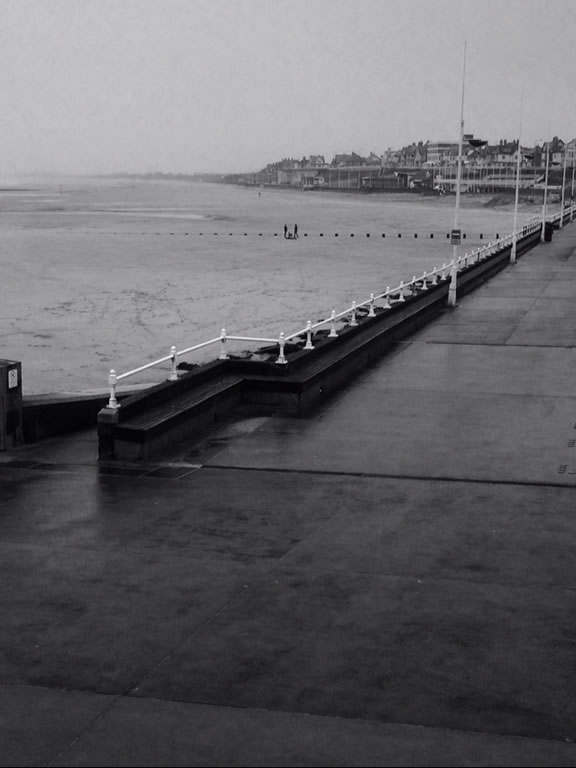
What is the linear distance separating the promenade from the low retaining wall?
1.51 feet

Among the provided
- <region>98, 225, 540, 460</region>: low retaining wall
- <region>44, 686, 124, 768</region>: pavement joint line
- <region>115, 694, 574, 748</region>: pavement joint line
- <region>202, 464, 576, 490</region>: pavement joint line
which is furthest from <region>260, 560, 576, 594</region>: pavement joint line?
<region>98, 225, 540, 460</region>: low retaining wall

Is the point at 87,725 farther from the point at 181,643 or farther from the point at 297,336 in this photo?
the point at 297,336

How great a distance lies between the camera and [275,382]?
17312mm

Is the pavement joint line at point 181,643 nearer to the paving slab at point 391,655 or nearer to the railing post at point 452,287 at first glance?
the paving slab at point 391,655

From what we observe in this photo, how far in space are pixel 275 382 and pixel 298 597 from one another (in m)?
8.59

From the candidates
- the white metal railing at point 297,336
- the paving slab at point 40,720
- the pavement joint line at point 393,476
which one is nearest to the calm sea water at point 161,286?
the white metal railing at point 297,336

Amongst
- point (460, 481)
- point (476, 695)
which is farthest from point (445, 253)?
point (476, 695)

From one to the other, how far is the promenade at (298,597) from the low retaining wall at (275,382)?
0.46 metres

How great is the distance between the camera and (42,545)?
10.4 meters

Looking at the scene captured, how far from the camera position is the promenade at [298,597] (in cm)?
652

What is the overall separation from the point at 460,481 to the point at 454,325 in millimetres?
15642

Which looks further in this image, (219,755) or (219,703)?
(219,703)

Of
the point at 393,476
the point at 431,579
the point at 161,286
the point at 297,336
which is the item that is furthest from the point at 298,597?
the point at 161,286

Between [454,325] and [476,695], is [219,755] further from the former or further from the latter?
[454,325]
